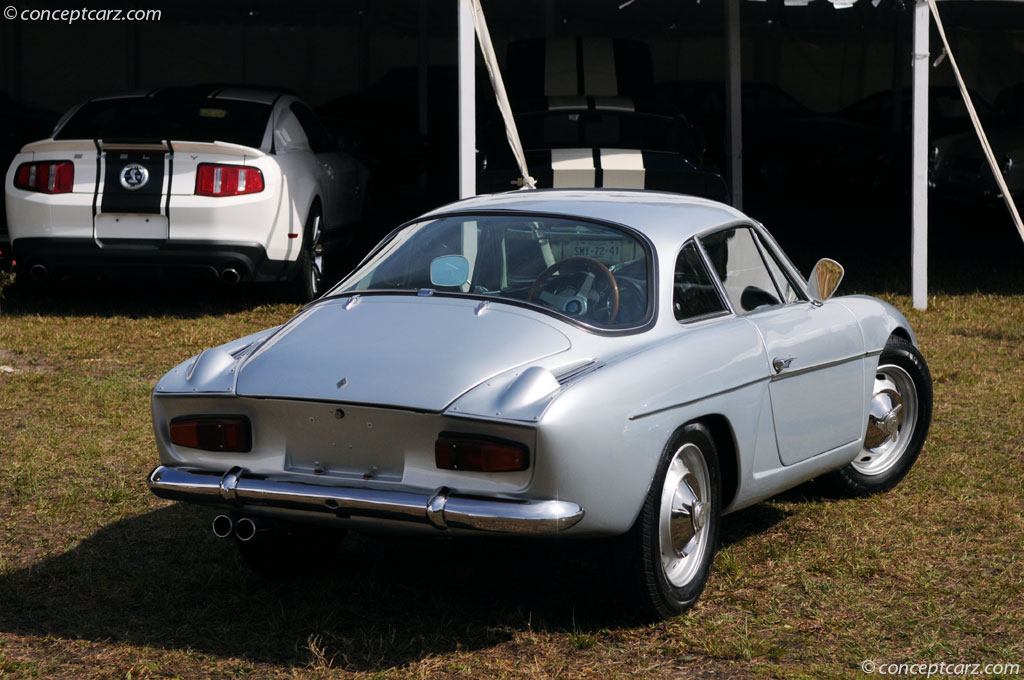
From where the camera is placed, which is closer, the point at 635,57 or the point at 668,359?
the point at 668,359

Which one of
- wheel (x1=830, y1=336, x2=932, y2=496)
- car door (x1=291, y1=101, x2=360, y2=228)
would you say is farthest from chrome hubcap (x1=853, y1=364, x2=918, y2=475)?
car door (x1=291, y1=101, x2=360, y2=228)

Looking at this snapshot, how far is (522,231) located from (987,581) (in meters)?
1.96

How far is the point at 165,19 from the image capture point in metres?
23.9

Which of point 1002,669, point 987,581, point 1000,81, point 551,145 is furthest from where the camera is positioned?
point 1000,81

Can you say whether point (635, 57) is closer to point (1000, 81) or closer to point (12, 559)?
point (12, 559)

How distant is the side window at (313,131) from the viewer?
1034cm

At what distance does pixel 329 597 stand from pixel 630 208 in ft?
5.50

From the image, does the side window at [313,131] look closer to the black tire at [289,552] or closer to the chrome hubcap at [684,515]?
the black tire at [289,552]

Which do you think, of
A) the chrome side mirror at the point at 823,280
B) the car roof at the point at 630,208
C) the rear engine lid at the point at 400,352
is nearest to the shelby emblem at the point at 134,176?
the car roof at the point at 630,208

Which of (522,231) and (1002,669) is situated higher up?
(522,231)

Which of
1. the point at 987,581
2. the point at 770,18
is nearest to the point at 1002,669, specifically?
the point at 987,581

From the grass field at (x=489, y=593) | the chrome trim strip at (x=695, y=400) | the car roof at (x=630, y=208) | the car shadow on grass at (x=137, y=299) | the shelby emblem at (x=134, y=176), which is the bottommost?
the grass field at (x=489, y=593)

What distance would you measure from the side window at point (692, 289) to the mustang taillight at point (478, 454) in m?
0.95

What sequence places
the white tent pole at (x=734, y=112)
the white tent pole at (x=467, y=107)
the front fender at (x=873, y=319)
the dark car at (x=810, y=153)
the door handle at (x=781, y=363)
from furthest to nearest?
the dark car at (x=810, y=153)
the white tent pole at (x=734, y=112)
the white tent pole at (x=467, y=107)
the front fender at (x=873, y=319)
the door handle at (x=781, y=363)
